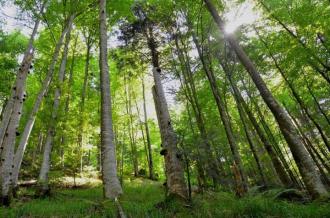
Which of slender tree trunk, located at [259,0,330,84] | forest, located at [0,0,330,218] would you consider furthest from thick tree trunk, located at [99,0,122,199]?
slender tree trunk, located at [259,0,330,84]

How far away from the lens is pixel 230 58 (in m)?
14.7

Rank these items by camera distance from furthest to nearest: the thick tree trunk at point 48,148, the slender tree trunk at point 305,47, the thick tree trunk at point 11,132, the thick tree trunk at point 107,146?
the slender tree trunk at point 305,47
the thick tree trunk at point 48,148
the thick tree trunk at point 11,132
the thick tree trunk at point 107,146

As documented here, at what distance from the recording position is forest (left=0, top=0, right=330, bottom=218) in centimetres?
546

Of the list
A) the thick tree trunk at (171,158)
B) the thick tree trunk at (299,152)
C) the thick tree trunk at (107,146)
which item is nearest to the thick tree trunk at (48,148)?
the thick tree trunk at (107,146)

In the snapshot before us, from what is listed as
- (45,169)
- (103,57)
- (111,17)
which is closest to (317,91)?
(111,17)

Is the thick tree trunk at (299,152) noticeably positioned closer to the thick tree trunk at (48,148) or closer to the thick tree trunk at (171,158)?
the thick tree trunk at (171,158)

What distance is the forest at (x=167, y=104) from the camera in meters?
5.46

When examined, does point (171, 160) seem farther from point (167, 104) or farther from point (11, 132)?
point (11, 132)

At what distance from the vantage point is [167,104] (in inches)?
296

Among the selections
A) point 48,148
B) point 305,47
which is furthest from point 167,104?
point 305,47

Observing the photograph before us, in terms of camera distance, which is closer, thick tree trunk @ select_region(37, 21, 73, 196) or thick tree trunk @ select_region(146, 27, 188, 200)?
thick tree trunk @ select_region(146, 27, 188, 200)

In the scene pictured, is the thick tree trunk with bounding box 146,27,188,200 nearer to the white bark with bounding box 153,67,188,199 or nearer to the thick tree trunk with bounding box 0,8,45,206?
the white bark with bounding box 153,67,188,199

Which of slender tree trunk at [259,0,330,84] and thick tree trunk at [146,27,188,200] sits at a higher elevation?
slender tree trunk at [259,0,330,84]

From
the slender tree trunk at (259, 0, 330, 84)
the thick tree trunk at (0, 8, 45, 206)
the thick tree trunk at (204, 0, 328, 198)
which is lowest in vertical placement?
the thick tree trunk at (204, 0, 328, 198)
